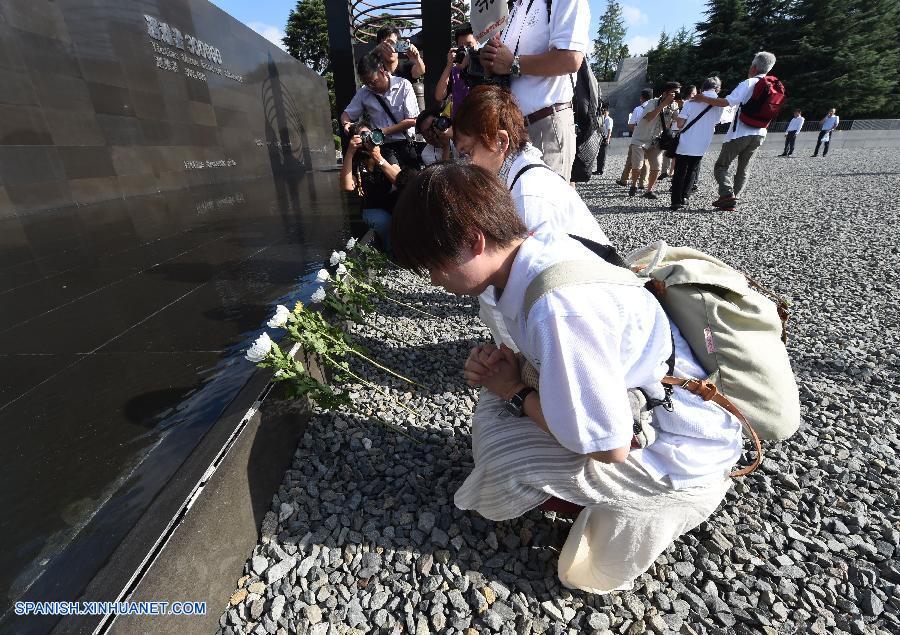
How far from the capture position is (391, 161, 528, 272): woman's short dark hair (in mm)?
1162

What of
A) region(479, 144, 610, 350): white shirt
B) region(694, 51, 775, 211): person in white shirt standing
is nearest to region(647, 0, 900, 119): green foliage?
region(694, 51, 775, 211): person in white shirt standing

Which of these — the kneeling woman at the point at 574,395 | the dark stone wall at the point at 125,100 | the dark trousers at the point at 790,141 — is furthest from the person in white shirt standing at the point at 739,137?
the dark trousers at the point at 790,141

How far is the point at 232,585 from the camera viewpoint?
1.52m

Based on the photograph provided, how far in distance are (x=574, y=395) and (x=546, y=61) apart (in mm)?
2197

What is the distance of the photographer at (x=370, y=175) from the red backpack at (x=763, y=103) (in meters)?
5.61

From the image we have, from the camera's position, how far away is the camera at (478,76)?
2.66m

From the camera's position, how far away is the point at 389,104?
13.7ft

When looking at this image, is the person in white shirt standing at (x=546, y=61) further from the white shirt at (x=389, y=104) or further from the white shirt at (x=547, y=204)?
the white shirt at (x=389, y=104)

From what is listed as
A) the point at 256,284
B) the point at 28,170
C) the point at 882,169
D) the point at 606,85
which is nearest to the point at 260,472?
the point at 256,284

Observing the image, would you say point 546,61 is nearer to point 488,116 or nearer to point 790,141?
point 488,116

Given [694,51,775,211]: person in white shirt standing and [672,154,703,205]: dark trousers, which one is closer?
[694,51,775,211]: person in white shirt standing

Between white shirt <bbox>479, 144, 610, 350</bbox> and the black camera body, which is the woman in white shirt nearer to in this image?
white shirt <bbox>479, 144, 610, 350</bbox>

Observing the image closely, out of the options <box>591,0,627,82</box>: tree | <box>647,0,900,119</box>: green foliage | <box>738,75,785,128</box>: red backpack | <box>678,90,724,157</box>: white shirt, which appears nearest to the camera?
<box>738,75,785,128</box>: red backpack

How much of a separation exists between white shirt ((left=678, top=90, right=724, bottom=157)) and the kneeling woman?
22.5 feet
